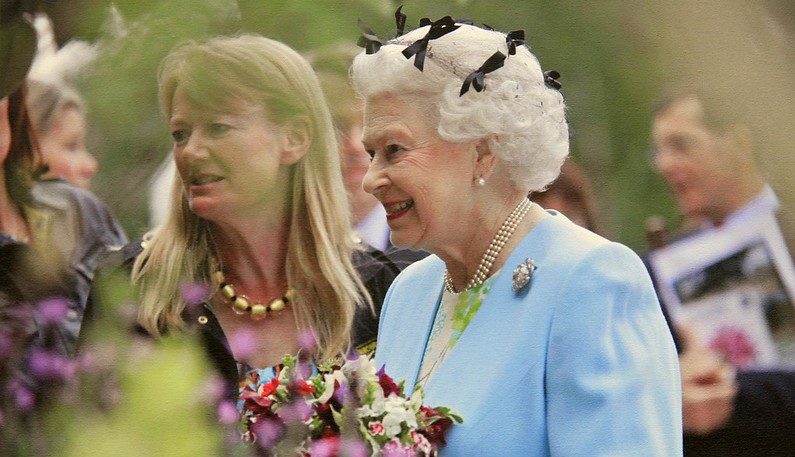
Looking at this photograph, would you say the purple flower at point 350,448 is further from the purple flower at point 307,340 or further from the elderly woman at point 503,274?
the purple flower at point 307,340

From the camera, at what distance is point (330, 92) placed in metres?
1.73

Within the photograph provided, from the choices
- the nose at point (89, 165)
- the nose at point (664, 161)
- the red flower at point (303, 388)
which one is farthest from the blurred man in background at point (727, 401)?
the nose at point (89, 165)

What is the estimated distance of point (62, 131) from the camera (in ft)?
4.82

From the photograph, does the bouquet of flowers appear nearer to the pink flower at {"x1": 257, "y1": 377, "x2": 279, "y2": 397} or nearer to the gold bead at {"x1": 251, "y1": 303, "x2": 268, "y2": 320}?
the pink flower at {"x1": 257, "y1": 377, "x2": 279, "y2": 397}

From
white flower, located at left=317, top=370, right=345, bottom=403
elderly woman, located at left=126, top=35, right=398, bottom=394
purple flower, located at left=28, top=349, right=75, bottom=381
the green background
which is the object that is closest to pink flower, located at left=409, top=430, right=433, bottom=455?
white flower, located at left=317, top=370, right=345, bottom=403

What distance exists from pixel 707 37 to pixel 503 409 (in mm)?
1212

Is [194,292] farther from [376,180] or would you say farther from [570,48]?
[570,48]

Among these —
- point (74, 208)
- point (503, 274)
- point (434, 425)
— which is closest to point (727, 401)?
point (503, 274)

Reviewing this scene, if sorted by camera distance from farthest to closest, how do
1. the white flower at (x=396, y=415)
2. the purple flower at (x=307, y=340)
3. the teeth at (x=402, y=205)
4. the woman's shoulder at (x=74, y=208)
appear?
1. the purple flower at (x=307, y=340)
2. the teeth at (x=402, y=205)
3. the white flower at (x=396, y=415)
4. the woman's shoulder at (x=74, y=208)

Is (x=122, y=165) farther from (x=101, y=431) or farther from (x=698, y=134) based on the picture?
(x=698, y=134)

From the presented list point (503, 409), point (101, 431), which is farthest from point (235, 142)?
point (503, 409)

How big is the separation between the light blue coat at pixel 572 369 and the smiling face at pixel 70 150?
30.6 inches

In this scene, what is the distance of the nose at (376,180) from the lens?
2.13m

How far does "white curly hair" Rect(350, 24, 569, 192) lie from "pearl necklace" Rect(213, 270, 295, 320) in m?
0.80
